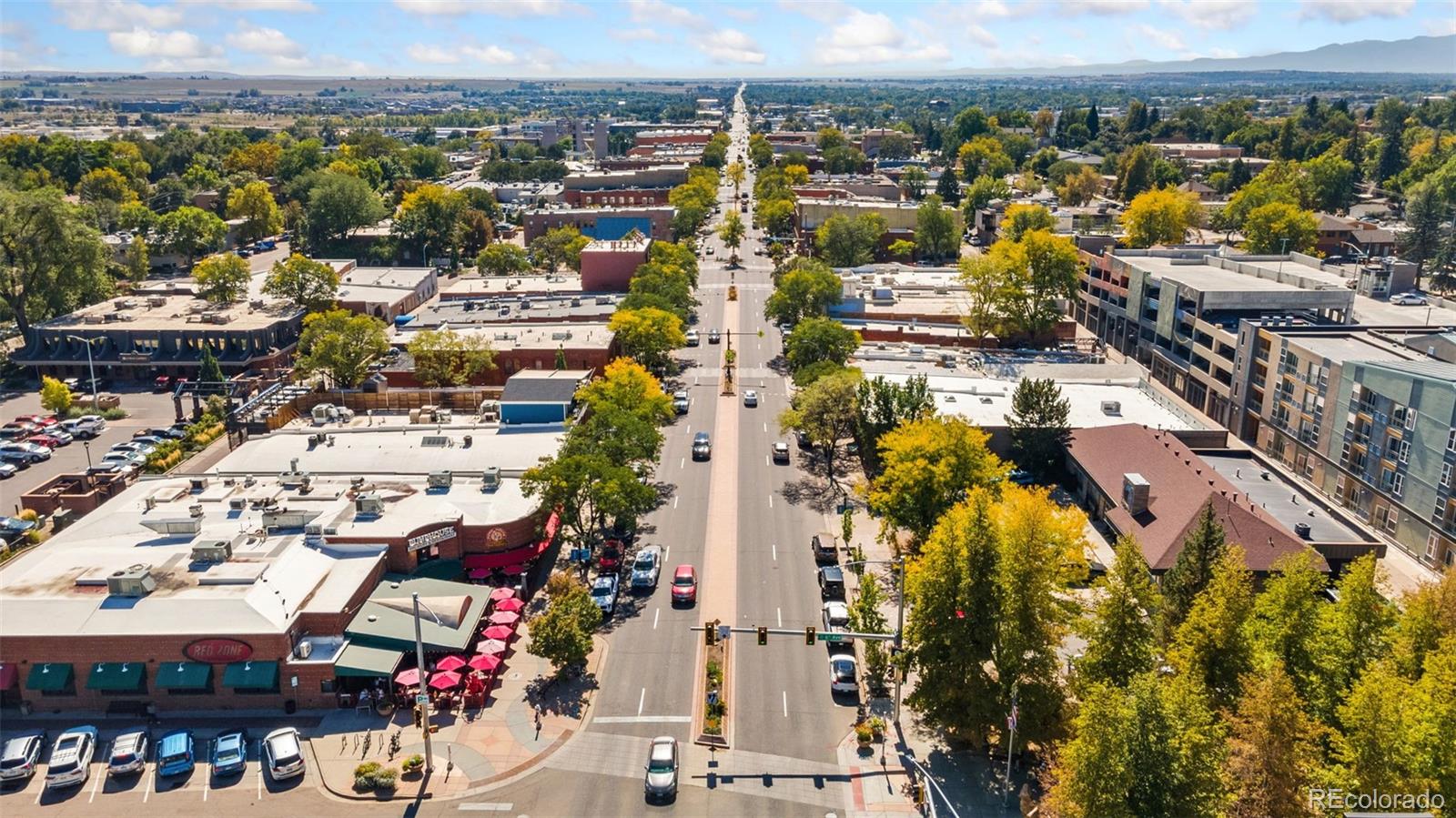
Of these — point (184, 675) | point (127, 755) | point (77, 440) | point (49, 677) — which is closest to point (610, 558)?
point (184, 675)

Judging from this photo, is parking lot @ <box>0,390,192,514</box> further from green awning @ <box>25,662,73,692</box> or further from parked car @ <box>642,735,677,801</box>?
parked car @ <box>642,735,677,801</box>

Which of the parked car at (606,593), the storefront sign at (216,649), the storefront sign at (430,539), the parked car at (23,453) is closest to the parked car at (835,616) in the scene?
the parked car at (606,593)

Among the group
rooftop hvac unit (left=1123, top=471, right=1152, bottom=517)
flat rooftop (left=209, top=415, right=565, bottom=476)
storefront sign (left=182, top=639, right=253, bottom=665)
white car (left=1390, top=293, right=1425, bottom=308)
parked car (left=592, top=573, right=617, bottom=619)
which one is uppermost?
white car (left=1390, top=293, right=1425, bottom=308)

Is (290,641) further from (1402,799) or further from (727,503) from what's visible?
(1402,799)

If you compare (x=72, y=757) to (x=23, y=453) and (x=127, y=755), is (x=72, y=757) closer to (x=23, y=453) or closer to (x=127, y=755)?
(x=127, y=755)

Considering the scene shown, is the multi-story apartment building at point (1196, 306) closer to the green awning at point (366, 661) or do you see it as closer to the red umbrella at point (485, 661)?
the red umbrella at point (485, 661)


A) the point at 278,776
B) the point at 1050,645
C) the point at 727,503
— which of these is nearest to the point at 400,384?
the point at 727,503

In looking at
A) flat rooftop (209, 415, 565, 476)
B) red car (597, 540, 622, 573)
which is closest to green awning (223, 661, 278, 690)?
flat rooftop (209, 415, 565, 476)
